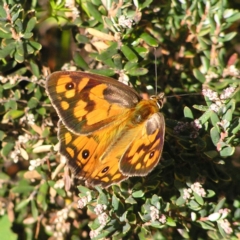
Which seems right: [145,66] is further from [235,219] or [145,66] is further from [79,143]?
[235,219]

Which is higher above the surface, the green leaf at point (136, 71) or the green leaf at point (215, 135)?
the green leaf at point (136, 71)

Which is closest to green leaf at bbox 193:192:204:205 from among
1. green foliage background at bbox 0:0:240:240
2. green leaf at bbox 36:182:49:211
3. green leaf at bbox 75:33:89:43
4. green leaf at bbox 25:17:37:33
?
green foliage background at bbox 0:0:240:240

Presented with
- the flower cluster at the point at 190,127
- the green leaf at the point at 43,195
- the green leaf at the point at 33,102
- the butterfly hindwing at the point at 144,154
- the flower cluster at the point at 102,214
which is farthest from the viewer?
the green leaf at the point at 43,195

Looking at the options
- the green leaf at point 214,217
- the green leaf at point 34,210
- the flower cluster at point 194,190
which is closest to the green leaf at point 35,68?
the green leaf at point 34,210

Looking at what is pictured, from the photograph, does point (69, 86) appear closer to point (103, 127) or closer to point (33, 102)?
point (103, 127)

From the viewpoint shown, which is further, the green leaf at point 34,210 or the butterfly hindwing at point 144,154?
the green leaf at point 34,210

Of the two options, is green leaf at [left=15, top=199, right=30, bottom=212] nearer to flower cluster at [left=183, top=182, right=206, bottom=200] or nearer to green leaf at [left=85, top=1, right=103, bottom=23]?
flower cluster at [left=183, top=182, right=206, bottom=200]

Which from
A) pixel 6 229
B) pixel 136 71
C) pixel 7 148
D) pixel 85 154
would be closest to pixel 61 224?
pixel 6 229

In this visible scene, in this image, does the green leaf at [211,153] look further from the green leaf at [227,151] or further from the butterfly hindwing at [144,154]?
the butterfly hindwing at [144,154]
